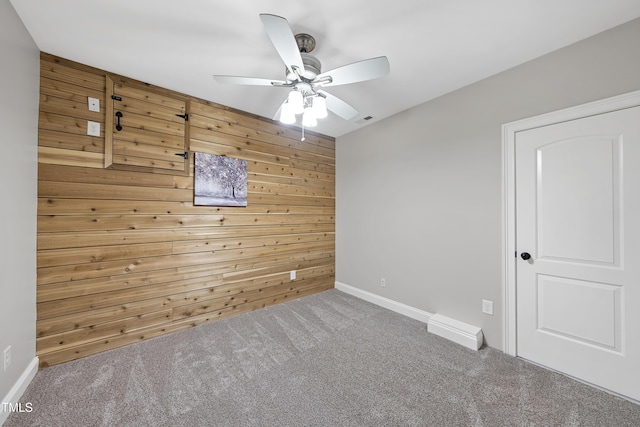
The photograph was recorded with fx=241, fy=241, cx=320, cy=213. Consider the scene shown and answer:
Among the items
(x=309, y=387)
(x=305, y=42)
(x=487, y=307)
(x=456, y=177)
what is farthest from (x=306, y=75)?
(x=487, y=307)

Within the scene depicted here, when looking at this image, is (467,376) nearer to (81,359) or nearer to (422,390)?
(422,390)

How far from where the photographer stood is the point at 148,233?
2398 millimetres

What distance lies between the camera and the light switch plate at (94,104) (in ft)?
6.96

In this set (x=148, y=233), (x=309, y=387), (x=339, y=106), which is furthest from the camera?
(x=148, y=233)

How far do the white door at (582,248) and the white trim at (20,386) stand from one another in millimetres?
3715

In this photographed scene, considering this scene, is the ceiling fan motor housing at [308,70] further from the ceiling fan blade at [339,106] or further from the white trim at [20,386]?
the white trim at [20,386]

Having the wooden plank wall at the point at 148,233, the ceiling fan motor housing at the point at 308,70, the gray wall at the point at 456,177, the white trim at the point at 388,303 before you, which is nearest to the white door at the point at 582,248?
the gray wall at the point at 456,177

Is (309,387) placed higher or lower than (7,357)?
lower

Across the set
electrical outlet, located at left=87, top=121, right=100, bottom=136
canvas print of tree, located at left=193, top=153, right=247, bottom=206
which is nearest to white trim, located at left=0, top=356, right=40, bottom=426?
canvas print of tree, located at left=193, top=153, right=247, bottom=206

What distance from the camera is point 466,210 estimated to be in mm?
2447

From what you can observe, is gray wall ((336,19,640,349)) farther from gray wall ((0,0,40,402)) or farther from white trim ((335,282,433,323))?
gray wall ((0,0,40,402))

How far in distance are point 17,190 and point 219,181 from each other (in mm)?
1487

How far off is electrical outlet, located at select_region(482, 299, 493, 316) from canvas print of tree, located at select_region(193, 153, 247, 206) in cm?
280

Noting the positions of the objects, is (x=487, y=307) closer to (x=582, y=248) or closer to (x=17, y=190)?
(x=582, y=248)
